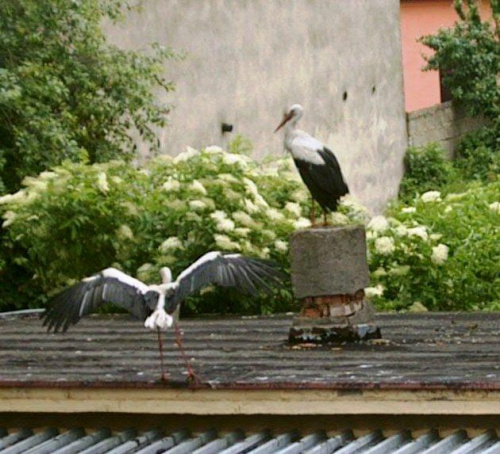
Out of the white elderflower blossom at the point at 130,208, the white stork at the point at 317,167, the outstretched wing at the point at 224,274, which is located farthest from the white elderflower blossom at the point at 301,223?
the outstretched wing at the point at 224,274

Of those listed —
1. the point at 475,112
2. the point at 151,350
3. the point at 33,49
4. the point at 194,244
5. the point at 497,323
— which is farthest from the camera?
the point at 475,112

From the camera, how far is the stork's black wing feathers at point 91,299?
9.30 meters

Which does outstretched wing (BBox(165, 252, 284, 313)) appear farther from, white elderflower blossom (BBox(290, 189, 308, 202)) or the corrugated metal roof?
white elderflower blossom (BBox(290, 189, 308, 202))

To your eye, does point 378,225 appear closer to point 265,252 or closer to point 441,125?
point 265,252

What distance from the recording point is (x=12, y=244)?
1620 centimetres

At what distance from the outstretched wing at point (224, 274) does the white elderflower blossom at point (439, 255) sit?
5172mm

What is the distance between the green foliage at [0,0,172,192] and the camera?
51.2 feet

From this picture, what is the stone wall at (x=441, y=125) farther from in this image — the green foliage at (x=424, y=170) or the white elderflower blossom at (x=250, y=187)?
the white elderflower blossom at (x=250, y=187)

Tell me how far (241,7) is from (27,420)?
12530mm

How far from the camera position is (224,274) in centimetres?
969

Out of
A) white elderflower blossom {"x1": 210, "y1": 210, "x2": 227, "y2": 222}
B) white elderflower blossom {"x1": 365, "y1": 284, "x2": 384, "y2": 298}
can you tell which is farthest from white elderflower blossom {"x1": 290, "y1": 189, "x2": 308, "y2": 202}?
white elderflower blossom {"x1": 365, "y1": 284, "x2": 384, "y2": 298}

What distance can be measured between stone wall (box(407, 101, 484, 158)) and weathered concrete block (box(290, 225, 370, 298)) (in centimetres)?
1708

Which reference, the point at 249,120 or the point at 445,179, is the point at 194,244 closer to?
the point at 249,120

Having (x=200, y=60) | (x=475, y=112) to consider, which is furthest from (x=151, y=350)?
(x=475, y=112)
